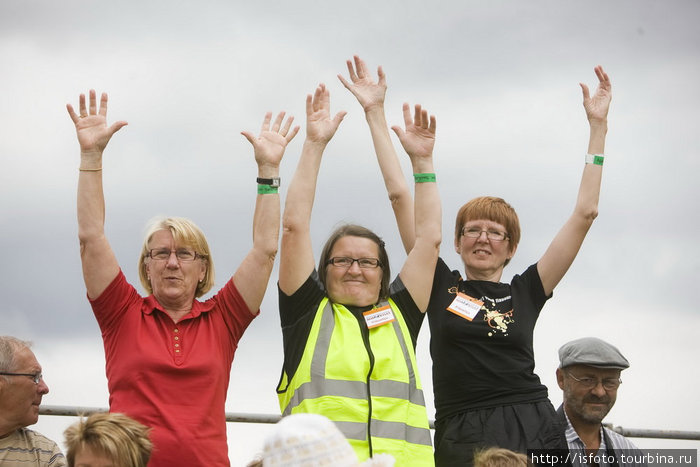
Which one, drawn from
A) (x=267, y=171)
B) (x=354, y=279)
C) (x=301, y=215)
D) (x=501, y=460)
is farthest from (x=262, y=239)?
(x=501, y=460)

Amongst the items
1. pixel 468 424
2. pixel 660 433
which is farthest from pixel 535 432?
pixel 660 433

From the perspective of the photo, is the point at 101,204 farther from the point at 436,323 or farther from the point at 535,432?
the point at 535,432

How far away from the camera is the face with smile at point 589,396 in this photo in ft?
17.7

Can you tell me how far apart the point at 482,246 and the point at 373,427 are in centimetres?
144

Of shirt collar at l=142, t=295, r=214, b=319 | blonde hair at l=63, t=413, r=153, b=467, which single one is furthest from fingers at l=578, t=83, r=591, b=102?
blonde hair at l=63, t=413, r=153, b=467

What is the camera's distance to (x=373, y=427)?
4.56m

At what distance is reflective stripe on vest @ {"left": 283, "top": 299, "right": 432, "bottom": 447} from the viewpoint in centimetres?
455

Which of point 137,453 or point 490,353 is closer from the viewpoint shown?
point 137,453

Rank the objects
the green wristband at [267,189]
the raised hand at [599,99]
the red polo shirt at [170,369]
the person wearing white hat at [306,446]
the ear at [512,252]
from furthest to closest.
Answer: the raised hand at [599,99] < the ear at [512,252] < the green wristband at [267,189] < the red polo shirt at [170,369] < the person wearing white hat at [306,446]

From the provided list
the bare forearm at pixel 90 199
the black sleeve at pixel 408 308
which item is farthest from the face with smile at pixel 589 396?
the bare forearm at pixel 90 199

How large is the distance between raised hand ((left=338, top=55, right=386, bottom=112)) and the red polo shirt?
154 centimetres

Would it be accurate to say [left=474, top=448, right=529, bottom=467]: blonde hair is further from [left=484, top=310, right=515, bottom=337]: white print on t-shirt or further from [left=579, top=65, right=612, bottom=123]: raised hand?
[left=579, top=65, right=612, bottom=123]: raised hand

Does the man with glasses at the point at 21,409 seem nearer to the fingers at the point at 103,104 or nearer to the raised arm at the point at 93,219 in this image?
the raised arm at the point at 93,219

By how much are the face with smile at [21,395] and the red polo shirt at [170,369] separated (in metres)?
0.38
